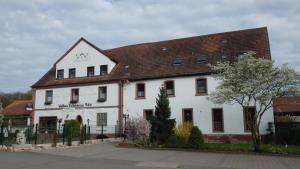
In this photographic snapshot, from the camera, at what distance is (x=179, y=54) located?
31797mm

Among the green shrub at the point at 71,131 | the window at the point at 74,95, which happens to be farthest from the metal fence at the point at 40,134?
the window at the point at 74,95

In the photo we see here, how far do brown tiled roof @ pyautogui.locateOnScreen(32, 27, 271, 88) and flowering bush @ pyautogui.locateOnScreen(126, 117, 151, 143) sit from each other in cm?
799

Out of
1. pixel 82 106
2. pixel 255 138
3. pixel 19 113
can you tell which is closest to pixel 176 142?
pixel 255 138

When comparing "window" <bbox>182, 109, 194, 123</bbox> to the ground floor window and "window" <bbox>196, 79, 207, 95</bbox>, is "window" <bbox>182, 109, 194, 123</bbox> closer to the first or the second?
"window" <bbox>196, 79, 207, 95</bbox>

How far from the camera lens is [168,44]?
34750 millimetres

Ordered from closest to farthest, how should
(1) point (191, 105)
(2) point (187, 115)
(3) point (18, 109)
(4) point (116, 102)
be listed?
(1) point (191, 105) < (2) point (187, 115) < (4) point (116, 102) < (3) point (18, 109)

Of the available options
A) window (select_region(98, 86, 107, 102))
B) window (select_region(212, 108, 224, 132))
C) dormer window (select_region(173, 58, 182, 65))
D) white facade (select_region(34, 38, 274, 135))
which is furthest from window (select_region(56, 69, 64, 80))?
window (select_region(212, 108, 224, 132))

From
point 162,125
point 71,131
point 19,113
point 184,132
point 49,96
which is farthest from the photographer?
point 19,113

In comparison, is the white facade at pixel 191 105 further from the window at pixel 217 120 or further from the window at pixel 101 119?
the window at pixel 101 119

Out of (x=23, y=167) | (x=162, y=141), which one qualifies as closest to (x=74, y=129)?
(x=162, y=141)

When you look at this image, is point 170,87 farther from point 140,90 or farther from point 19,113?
point 19,113

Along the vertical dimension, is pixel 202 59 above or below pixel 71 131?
above

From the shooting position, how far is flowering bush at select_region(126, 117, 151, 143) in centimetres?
2216

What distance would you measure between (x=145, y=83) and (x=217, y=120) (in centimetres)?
772
